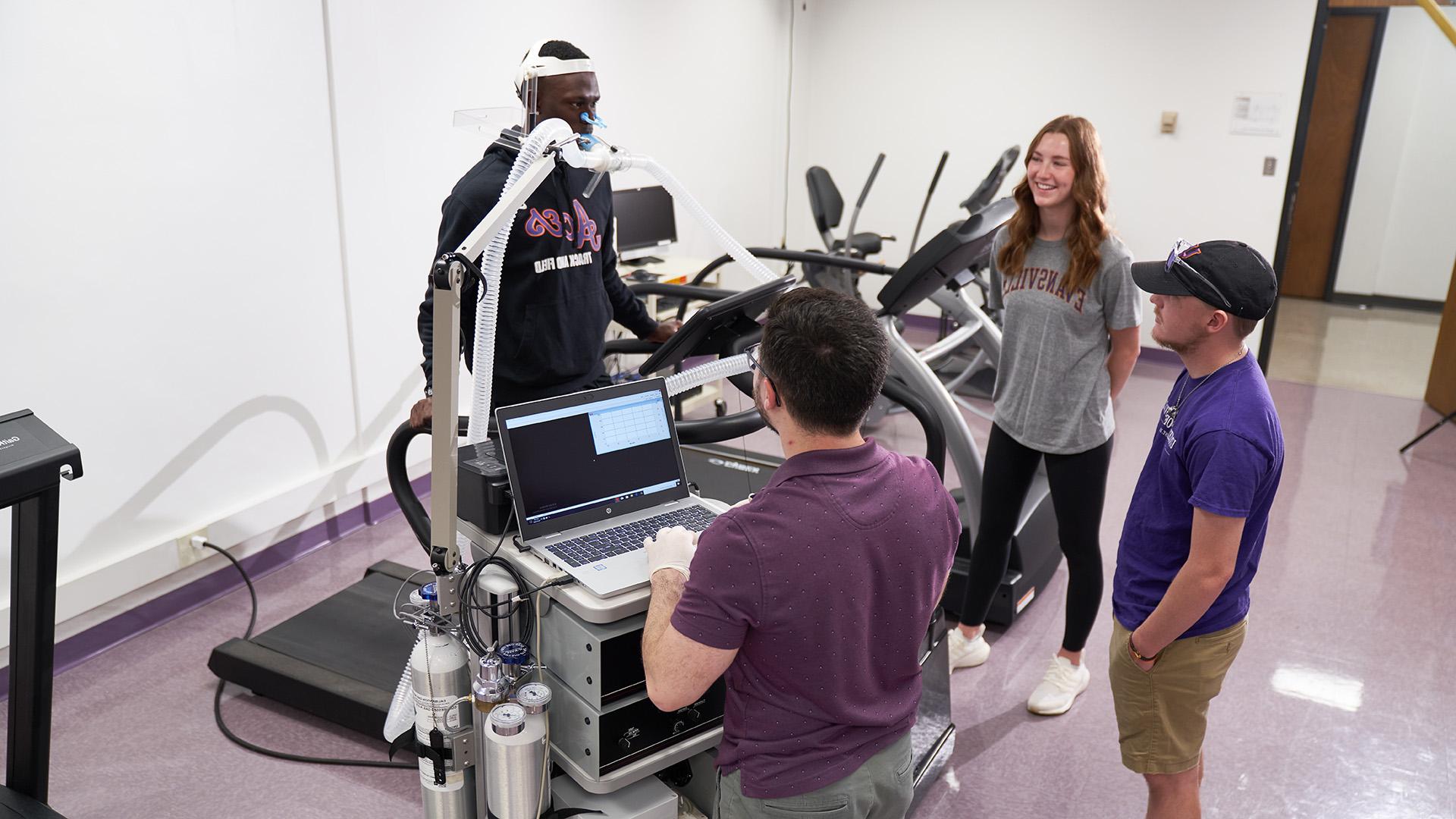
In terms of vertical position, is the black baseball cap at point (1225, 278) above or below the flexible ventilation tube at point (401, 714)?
above

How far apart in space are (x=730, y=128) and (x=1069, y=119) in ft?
12.7

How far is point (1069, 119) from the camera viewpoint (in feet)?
7.98

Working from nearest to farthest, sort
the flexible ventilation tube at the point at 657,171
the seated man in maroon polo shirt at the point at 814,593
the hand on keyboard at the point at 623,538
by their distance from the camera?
the seated man in maroon polo shirt at the point at 814,593 < the hand on keyboard at the point at 623,538 < the flexible ventilation tube at the point at 657,171

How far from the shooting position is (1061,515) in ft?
8.62

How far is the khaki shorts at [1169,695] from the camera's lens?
1754 mm

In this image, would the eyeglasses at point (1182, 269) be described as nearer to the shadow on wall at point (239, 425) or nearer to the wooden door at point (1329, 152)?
the shadow on wall at point (239, 425)

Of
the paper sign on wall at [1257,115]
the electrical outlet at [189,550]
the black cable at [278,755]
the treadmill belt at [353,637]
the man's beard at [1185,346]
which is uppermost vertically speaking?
the paper sign on wall at [1257,115]

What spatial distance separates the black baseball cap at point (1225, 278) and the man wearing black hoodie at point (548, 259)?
1276 mm

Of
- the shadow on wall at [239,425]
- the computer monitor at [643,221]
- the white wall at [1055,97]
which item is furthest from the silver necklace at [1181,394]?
the white wall at [1055,97]

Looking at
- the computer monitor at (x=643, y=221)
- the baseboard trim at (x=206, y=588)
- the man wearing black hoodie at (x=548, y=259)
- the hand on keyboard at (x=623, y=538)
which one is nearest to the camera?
the hand on keyboard at (x=623, y=538)

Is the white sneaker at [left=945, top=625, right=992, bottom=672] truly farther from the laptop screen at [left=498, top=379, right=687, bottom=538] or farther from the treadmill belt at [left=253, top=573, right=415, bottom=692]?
the treadmill belt at [left=253, top=573, right=415, bottom=692]

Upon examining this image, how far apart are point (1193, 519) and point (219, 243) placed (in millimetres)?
2751

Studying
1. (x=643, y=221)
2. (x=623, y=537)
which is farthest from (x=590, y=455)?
(x=643, y=221)

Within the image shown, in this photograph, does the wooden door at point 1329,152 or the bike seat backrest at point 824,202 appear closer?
the bike seat backrest at point 824,202
